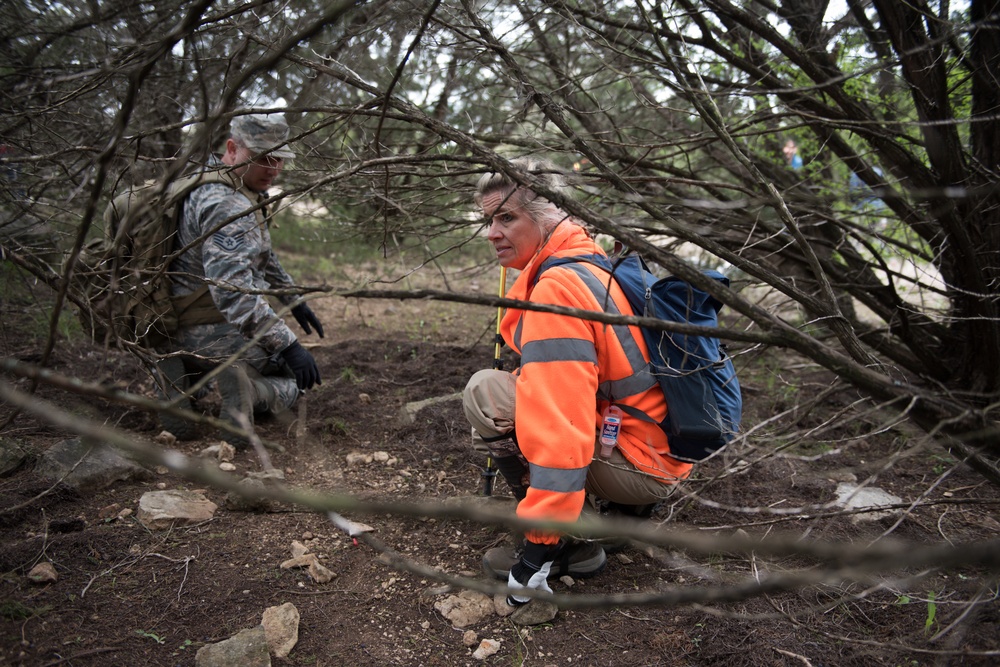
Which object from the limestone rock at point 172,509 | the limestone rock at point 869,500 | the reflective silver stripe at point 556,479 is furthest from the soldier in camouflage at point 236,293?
the limestone rock at point 869,500

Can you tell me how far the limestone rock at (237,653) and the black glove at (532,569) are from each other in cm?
84

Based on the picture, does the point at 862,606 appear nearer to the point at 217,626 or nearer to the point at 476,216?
the point at 217,626

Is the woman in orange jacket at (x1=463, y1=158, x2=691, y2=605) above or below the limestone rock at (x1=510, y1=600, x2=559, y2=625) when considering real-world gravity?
above

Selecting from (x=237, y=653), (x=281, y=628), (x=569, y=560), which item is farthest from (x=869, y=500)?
(x=237, y=653)

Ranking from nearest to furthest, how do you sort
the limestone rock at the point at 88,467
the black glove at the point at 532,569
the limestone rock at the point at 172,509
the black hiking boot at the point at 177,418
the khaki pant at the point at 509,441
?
the black glove at the point at 532,569, the khaki pant at the point at 509,441, the limestone rock at the point at 172,509, the limestone rock at the point at 88,467, the black hiking boot at the point at 177,418

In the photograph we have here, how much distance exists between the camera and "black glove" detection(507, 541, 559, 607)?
2.45 meters

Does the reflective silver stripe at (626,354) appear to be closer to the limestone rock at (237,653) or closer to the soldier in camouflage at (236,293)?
the limestone rock at (237,653)

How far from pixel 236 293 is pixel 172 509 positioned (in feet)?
3.51

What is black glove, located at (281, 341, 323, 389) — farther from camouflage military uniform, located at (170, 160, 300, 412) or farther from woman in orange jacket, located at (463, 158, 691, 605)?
woman in orange jacket, located at (463, 158, 691, 605)

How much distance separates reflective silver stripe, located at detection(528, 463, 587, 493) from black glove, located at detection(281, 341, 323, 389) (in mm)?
1912

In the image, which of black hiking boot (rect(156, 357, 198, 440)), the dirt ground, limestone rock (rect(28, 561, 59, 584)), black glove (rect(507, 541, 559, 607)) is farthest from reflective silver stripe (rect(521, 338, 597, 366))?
black hiking boot (rect(156, 357, 198, 440))

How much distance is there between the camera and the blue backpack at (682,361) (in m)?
2.35

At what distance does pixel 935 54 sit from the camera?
9.31 ft

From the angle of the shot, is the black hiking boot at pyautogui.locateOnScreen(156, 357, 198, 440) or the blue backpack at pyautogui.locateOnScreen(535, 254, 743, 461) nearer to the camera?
the blue backpack at pyautogui.locateOnScreen(535, 254, 743, 461)
